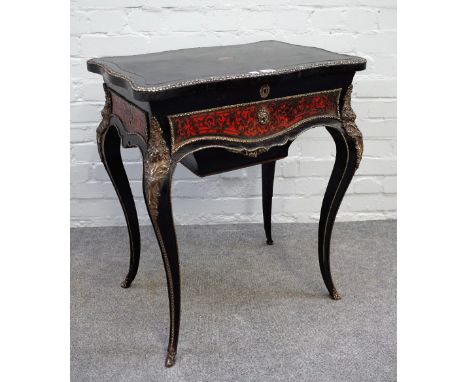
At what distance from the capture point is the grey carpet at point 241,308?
1589mm

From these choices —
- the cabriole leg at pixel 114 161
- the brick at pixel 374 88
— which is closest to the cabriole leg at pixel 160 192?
the cabriole leg at pixel 114 161

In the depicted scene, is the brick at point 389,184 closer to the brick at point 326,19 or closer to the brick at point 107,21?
the brick at point 326,19

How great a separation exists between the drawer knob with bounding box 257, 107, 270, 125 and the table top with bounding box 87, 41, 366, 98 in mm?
112

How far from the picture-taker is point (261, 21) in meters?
2.29

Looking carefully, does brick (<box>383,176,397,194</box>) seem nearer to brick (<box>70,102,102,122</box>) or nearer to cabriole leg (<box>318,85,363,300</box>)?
cabriole leg (<box>318,85,363,300</box>)

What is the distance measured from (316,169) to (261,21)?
0.65 m

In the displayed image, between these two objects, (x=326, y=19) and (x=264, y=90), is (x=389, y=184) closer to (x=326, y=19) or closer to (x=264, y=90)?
(x=326, y=19)

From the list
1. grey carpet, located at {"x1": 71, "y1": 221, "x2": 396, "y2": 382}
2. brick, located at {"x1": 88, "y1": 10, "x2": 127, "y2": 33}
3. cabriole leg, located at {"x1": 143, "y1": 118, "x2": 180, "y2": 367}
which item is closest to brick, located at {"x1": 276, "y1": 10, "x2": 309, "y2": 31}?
brick, located at {"x1": 88, "y1": 10, "x2": 127, "y2": 33}

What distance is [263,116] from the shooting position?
61.1 inches

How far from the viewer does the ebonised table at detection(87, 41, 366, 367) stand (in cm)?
143

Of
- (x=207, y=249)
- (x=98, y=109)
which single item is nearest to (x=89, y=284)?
(x=207, y=249)

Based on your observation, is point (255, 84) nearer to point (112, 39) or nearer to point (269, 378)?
point (269, 378)

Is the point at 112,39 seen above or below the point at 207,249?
above

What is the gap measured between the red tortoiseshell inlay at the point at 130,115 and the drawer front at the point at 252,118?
9cm
